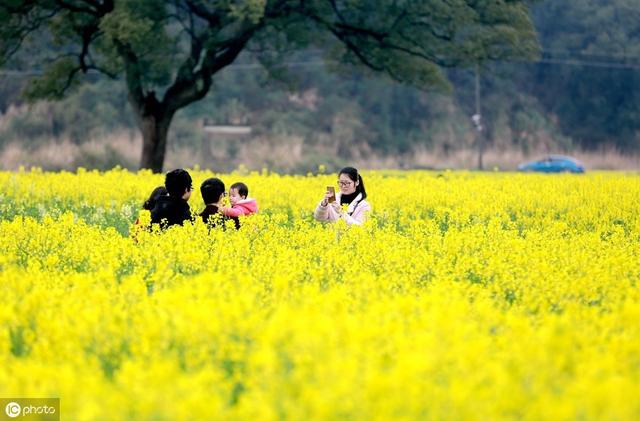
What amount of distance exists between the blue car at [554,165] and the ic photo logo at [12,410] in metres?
48.4

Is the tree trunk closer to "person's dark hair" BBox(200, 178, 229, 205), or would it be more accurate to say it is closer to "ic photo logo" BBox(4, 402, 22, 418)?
"person's dark hair" BBox(200, 178, 229, 205)

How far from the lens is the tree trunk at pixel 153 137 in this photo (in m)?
31.9

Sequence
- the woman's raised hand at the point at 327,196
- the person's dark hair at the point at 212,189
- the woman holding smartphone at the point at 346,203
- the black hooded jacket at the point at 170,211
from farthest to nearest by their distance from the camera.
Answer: the woman holding smartphone at the point at 346,203 → the woman's raised hand at the point at 327,196 → the person's dark hair at the point at 212,189 → the black hooded jacket at the point at 170,211

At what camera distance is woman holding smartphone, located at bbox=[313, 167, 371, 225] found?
12539mm

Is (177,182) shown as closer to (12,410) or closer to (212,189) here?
(212,189)

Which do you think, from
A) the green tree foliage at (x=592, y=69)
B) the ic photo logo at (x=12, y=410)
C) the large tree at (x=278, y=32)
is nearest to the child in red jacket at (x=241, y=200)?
the ic photo logo at (x=12, y=410)

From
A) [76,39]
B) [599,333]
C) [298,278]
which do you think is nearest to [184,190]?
[298,278]

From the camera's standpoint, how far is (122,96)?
2411 inches

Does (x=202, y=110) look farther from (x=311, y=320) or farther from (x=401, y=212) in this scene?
(x=311, y=320)

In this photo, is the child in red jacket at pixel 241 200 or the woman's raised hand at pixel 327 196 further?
the child in red jacket at pixel 241 200

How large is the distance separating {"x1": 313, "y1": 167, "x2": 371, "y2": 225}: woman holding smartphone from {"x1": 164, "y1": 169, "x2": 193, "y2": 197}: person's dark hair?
1.56 m

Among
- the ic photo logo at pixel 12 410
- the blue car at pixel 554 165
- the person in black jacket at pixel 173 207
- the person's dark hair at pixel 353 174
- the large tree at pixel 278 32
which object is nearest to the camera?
the ic photo logo at pixel 12 410

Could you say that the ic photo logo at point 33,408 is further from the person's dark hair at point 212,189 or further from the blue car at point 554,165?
the blue car at point 554,165

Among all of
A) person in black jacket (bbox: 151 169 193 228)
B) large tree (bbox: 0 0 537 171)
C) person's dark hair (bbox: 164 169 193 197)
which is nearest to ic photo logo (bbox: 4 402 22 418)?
person's dark hair (bbox: 164 169 193 197)
